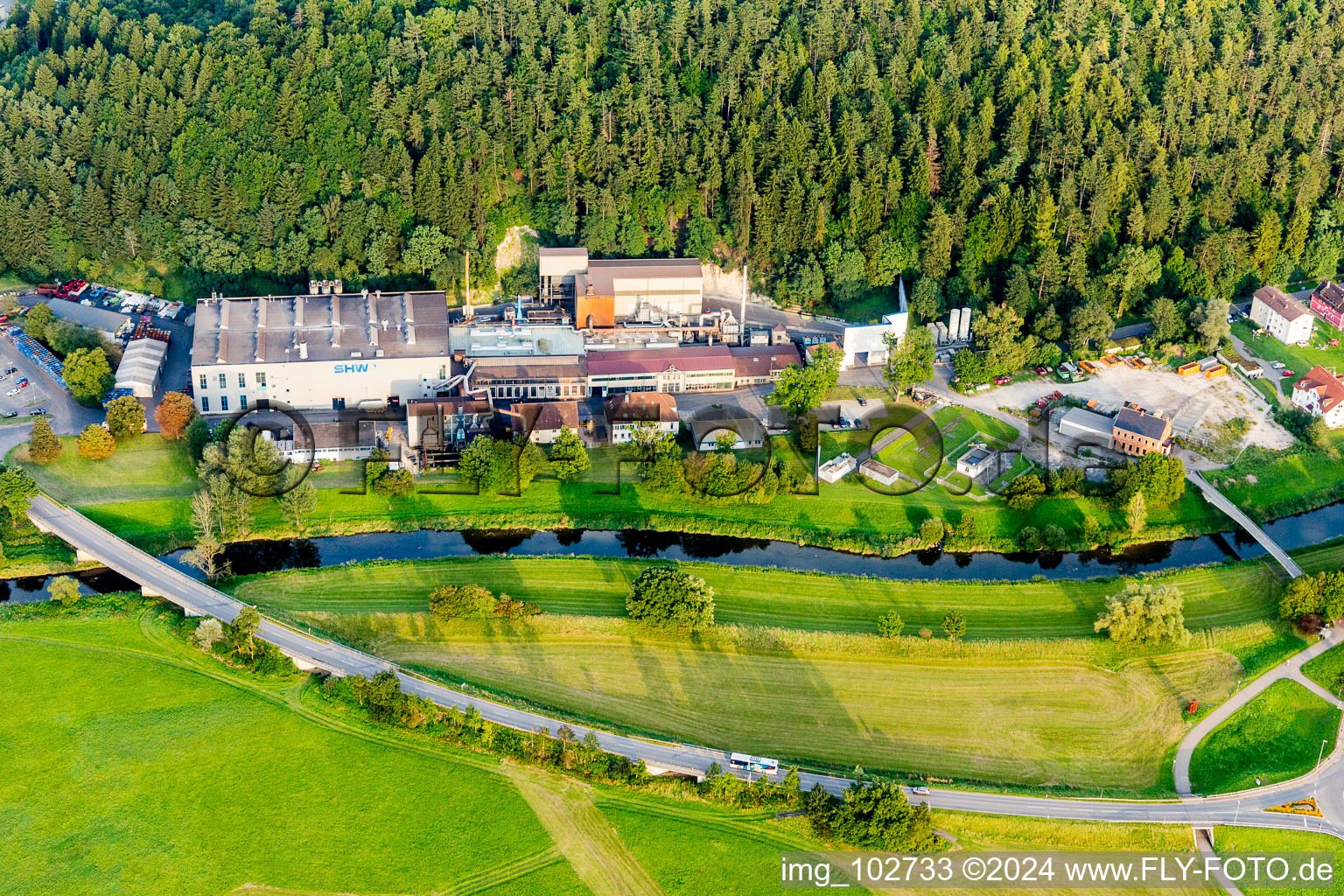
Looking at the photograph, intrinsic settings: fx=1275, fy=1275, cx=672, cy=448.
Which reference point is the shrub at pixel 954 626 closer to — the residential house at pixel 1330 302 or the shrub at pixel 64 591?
the shrub at pixel 64 591

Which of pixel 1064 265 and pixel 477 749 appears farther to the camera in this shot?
pixel 1064 265

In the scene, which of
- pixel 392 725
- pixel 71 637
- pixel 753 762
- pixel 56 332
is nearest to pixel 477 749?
pixel 392 725

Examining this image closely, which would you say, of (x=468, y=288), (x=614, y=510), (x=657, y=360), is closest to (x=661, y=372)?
(x=657, y=360)

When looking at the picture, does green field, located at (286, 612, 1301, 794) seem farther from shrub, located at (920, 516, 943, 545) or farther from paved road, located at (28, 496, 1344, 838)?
shrub, located at (920, 516, 943, 545)

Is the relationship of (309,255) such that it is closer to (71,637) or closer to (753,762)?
(71,637)

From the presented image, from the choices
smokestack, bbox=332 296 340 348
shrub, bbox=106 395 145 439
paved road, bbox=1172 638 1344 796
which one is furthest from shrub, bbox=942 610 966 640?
shrub, bbox=106 395 145 439

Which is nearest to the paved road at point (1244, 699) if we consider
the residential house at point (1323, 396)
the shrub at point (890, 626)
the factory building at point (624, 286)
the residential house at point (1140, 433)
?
the shrub at point (890, 626)
